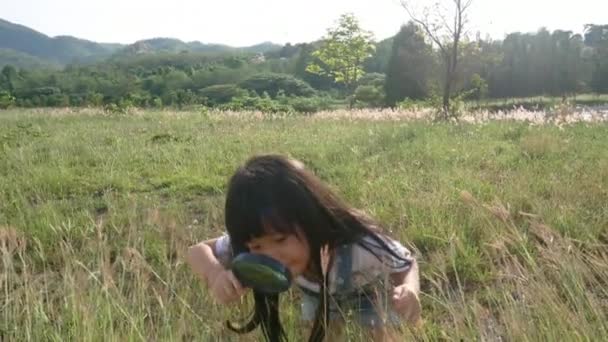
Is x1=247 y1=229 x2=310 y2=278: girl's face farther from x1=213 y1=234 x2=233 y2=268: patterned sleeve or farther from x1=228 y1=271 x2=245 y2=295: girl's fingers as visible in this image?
x1=213 y1=234 x2=233 y2=268: patterned sleeve

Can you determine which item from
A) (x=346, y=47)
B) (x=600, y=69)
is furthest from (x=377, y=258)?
(x=600, y=69)

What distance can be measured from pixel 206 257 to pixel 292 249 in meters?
0.44

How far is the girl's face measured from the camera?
5.32 ft

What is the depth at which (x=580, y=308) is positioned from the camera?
154cm

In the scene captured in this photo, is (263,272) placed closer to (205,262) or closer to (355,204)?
(205,262)

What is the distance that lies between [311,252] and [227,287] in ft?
0.92

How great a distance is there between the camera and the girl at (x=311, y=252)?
5.28 ft

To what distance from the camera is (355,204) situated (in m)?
3.67

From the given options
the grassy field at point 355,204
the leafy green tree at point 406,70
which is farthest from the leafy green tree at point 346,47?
the grassy field at point 355,204

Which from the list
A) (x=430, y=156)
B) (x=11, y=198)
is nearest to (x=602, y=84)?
(x=430, y=156)

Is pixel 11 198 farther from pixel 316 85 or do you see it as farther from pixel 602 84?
pixel 316 85

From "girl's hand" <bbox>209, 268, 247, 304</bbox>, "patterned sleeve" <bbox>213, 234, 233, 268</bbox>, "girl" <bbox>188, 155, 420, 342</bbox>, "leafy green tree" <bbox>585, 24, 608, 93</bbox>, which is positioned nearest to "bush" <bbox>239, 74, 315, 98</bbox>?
"leafy green tree" <bbox>585, 24, 608, 93</bbox>

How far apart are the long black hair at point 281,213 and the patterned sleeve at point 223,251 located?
8.1 inches

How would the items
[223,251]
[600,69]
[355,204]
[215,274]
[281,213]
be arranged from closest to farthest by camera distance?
1. [281,213]
2. [215,274]
3. [223,251]
4. [355,204]
5. [600,69]
